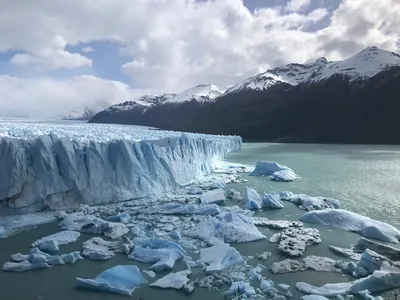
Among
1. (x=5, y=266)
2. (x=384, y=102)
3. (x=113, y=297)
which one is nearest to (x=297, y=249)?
(x=113, y=297)

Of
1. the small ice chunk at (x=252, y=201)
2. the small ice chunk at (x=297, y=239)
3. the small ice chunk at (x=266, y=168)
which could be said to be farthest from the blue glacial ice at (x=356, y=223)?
the small ice chunk at (x=266, y=168)

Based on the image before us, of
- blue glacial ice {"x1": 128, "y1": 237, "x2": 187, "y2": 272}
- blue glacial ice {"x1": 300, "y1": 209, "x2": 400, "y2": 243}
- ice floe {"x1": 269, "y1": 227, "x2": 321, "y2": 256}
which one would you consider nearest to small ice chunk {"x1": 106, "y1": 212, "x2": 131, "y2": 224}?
blue glacial ice {"x1": 128, "y1": 237, "x2": 187, "y2": 272}

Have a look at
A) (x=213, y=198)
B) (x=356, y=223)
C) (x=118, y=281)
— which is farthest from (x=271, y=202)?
(x=118, y=281)

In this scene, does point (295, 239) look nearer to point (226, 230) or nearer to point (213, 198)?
point (226, 230)

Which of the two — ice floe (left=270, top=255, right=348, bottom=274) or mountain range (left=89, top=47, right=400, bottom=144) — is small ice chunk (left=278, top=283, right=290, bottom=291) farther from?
mountain range (left=89, top=47, right=400, bottom=144)

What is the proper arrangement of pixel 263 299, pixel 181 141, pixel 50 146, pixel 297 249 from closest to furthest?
pixel 263 299
pixel 297 249
pixel 50 146
pixel 181 141

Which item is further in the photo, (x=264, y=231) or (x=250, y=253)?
(x=264, y=231)

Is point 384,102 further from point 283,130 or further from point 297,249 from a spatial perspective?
point 297,249
